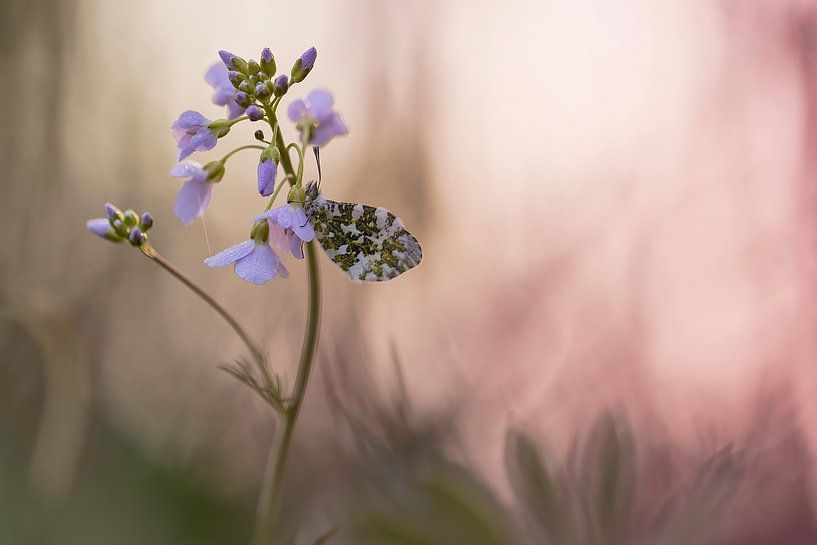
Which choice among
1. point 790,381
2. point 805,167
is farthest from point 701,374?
point 805,167

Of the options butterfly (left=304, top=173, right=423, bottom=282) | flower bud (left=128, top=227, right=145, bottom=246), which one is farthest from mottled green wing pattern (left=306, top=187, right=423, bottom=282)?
flower bud (left=128, top=227, right=145, bottom=246)

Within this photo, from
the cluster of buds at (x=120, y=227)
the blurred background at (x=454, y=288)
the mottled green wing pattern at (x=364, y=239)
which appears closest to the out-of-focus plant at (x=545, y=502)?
the blurred background at (x=454, y=288)

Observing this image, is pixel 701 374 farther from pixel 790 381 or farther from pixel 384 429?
pixel 384 429

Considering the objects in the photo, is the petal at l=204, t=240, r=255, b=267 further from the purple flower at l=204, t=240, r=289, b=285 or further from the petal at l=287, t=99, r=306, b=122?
the petal at l=287, t=99, r=306, b=122

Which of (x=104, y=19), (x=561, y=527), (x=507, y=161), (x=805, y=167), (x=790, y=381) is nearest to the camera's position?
(x=561, y=527)

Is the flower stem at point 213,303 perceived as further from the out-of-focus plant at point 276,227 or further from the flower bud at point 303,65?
the flower bud at point 303,65

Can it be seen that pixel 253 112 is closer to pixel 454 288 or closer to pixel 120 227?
pixel 120 227

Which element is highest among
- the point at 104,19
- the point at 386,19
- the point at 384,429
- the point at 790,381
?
the point at 104,19
